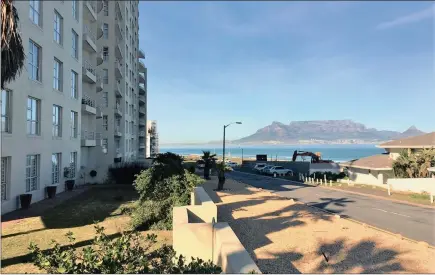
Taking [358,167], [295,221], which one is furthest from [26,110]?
[358,167]

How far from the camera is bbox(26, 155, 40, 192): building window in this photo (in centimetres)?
1838

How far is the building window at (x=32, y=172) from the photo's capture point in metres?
18.4

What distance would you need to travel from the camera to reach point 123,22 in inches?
1877

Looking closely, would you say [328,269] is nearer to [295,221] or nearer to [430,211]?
[295,221]

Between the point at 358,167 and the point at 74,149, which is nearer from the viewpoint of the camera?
the point at 74,149

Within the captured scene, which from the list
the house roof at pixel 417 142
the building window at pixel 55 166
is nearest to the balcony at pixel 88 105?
the building window at pixel 55 166

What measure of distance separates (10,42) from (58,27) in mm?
13917

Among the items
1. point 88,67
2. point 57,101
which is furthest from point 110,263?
point 88,67

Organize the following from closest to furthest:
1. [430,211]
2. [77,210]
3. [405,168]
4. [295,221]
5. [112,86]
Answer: [295,221] < [77,210] < [430,211] < [405,168] < [112,86]

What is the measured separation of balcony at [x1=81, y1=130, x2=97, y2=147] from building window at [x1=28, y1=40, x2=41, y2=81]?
34.3 ft

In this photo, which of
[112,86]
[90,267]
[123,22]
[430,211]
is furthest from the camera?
[123,22]

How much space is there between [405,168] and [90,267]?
114 feet

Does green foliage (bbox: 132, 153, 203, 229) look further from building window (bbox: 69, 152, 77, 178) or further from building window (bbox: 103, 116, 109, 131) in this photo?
building window (bbox: 103, 116, 109, 131)

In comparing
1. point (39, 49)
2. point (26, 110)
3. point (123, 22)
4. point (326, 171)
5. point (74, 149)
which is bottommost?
point (326, 171)
